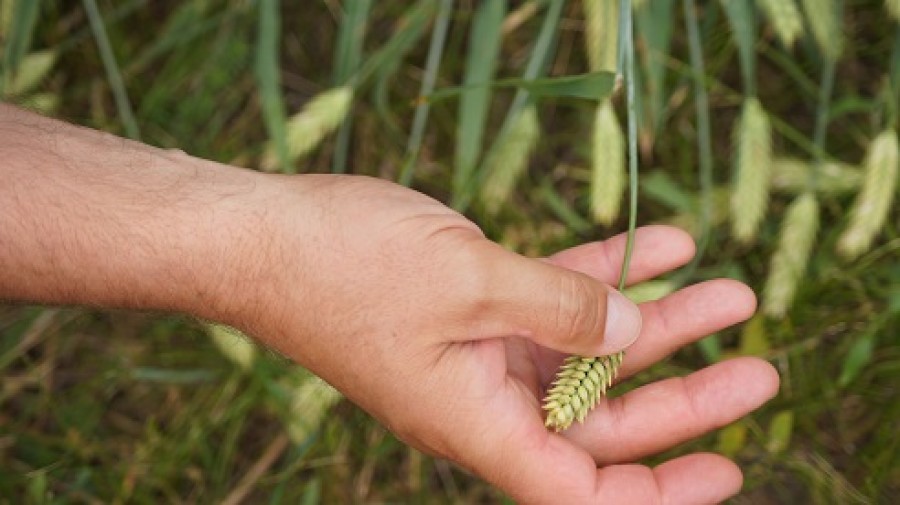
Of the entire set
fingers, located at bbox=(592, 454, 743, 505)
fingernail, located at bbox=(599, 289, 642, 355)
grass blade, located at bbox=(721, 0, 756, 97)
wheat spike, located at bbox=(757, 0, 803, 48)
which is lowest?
fingers, located at bbox=(592, 454, 743, 505)

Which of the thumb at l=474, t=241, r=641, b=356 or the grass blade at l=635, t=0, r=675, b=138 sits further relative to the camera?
the grass blade at l=635, t=0, r=675, b=138

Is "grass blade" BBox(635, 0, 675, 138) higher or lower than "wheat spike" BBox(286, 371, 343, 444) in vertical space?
higher

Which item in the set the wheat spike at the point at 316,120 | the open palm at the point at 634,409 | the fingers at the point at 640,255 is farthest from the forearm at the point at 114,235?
the fingers at the point at 640,255

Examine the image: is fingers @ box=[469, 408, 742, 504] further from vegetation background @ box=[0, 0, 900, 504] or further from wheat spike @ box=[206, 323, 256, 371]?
wheat spike @ box=[206, 323, 256, 371]

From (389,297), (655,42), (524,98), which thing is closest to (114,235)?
(389,297)

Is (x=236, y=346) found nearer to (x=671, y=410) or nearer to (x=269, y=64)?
(x=269, y=64)

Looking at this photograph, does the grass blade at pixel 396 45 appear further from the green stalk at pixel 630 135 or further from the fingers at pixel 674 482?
the fingers at pixel 674 482

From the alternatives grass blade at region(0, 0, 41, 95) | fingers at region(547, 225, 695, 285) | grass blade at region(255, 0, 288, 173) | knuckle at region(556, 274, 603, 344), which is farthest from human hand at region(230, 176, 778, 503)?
grass blade at region(0, 0, 41, 95)

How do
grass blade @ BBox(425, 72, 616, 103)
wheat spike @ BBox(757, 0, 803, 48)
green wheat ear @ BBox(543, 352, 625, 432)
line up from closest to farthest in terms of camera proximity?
green wheat ear @ BBox(543, 352, 625, 432)
grass blade @ BBox(425, 72, 616, 103)
wheat spike @ BBox(757, 0, 803, 48)
